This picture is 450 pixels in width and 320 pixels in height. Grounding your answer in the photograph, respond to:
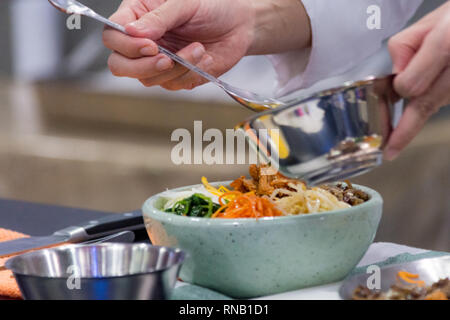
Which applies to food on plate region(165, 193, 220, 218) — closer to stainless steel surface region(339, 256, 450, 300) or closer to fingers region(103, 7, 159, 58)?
stainless steel surface region(339, 256, 450, 300)

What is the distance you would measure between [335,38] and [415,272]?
0.75m

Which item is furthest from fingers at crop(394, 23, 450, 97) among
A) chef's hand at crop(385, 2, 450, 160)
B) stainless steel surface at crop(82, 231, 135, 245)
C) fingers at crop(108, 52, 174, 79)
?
fingers at crop(108, 52, 174, 79)

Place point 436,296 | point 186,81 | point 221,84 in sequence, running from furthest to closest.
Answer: point 186,81
point 221,84
point 436,296

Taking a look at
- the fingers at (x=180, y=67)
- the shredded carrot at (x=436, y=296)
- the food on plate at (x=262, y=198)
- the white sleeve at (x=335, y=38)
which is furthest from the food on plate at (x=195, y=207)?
the white sleeve at (x=335, y=38)

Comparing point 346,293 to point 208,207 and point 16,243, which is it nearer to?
point 208,207

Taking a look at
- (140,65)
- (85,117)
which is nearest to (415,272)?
(140,65)

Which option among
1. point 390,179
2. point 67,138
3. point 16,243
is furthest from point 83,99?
point 16,243

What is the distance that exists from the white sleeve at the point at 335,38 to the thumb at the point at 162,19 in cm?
28

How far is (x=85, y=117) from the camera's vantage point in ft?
9.59

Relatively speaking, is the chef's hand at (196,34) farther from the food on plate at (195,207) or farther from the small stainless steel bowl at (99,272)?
the small stainless steel bowl at (99,272)

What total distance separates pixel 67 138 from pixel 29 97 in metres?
0.28

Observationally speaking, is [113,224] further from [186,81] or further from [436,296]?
[436,296]

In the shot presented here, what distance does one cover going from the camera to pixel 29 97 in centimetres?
304

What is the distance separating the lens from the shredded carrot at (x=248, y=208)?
0.71 m
